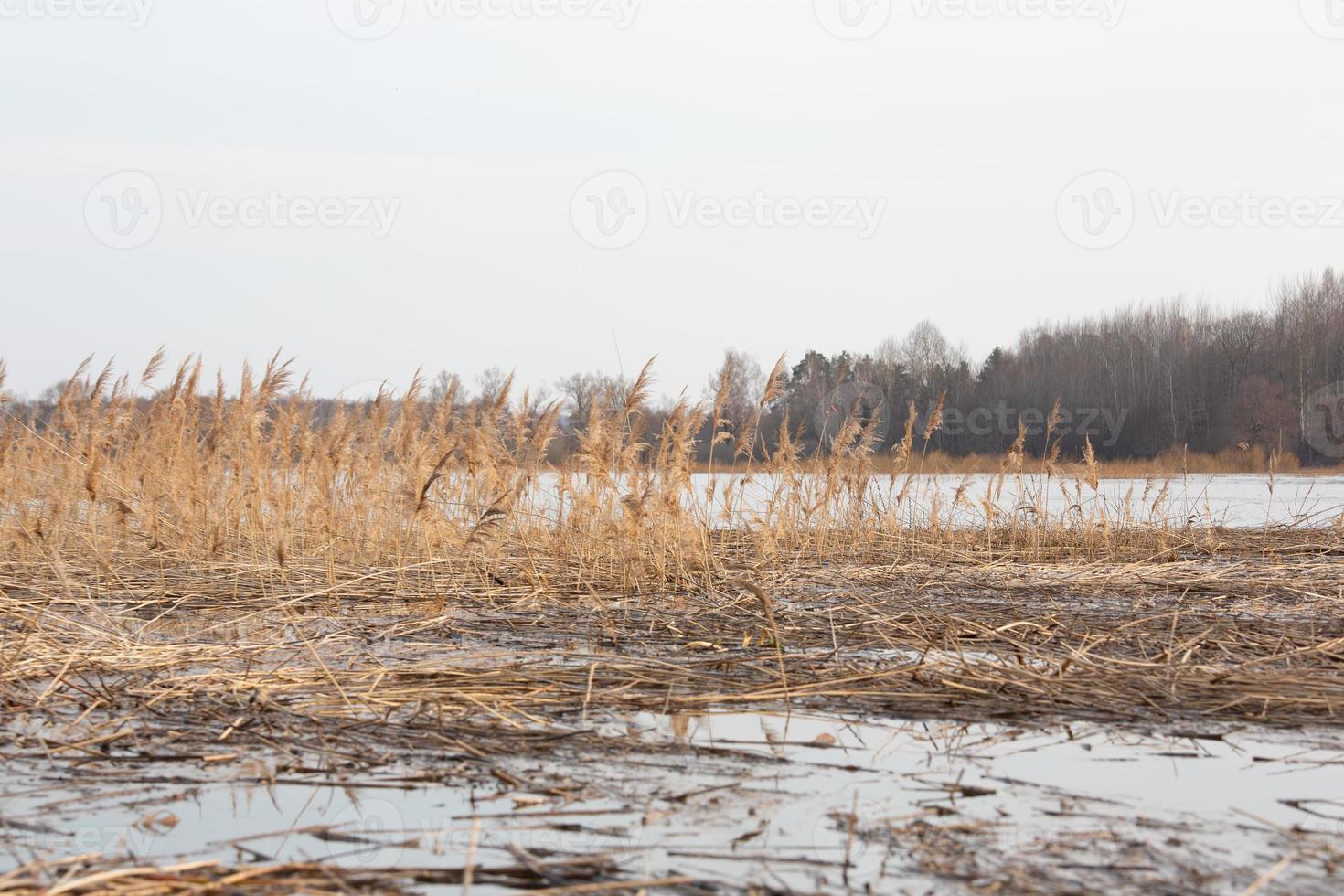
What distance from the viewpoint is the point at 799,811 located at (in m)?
2.53

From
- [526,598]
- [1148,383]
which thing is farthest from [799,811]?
[1148,383]

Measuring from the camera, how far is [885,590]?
689 centimetres

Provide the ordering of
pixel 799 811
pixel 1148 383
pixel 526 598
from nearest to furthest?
pixel 799 811, pixel 526 598, pixel 1148 383

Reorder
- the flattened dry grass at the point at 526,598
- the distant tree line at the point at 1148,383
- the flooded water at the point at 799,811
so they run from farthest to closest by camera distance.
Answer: the distant tree line at the point at 1148,383
the flattened dry grass at the point at 526,598
the flooded water at the point at 799,811

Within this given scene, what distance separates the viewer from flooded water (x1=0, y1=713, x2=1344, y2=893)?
217cm

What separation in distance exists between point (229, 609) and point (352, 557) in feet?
6.03

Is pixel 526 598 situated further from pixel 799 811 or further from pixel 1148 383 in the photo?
pixel 1148 383

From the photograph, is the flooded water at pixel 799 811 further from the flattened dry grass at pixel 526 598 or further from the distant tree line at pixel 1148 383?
the distant tree line at pixel 1148 383

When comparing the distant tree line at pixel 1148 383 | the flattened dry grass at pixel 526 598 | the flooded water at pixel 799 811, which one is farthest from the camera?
the distant tree line at pixel 1148 383

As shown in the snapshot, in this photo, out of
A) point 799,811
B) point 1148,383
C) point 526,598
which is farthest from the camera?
point 1148,383

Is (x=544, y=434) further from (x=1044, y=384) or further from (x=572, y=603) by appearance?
(x=1044, y=384)

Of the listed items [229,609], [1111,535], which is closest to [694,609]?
[229,609]

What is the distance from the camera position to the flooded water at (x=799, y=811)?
2168 mm

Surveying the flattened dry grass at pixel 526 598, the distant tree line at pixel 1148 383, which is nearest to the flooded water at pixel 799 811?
the flattened dry grass at pixel 526 598
